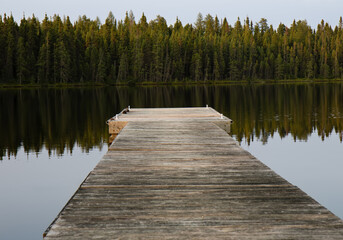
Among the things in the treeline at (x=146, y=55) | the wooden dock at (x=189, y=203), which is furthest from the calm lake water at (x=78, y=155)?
the treeline at (x=146, y=55)

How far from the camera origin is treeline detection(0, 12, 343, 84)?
97000mm

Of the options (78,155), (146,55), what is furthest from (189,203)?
(146,55)

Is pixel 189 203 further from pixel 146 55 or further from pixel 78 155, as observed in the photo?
pixel 146 55

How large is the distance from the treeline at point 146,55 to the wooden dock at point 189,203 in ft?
304

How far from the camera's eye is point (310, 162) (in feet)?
47.3

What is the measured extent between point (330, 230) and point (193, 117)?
13502 millimetres

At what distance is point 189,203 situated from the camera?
545 cm

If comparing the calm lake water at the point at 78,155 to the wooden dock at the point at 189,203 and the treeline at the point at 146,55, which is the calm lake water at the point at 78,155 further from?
the treeline at the point at 146,55

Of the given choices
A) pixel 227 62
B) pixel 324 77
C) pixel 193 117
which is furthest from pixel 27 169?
pixel 324 77

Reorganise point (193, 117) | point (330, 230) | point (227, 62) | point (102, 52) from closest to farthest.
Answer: point (330, 230), point (193, 117), point (102, 52), point (227, 62)

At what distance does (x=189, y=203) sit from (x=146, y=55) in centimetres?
Answer: 11500

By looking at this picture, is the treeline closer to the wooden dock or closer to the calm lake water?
the calm lake water

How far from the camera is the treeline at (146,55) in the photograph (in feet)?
318

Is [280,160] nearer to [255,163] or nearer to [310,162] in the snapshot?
[310,162]
